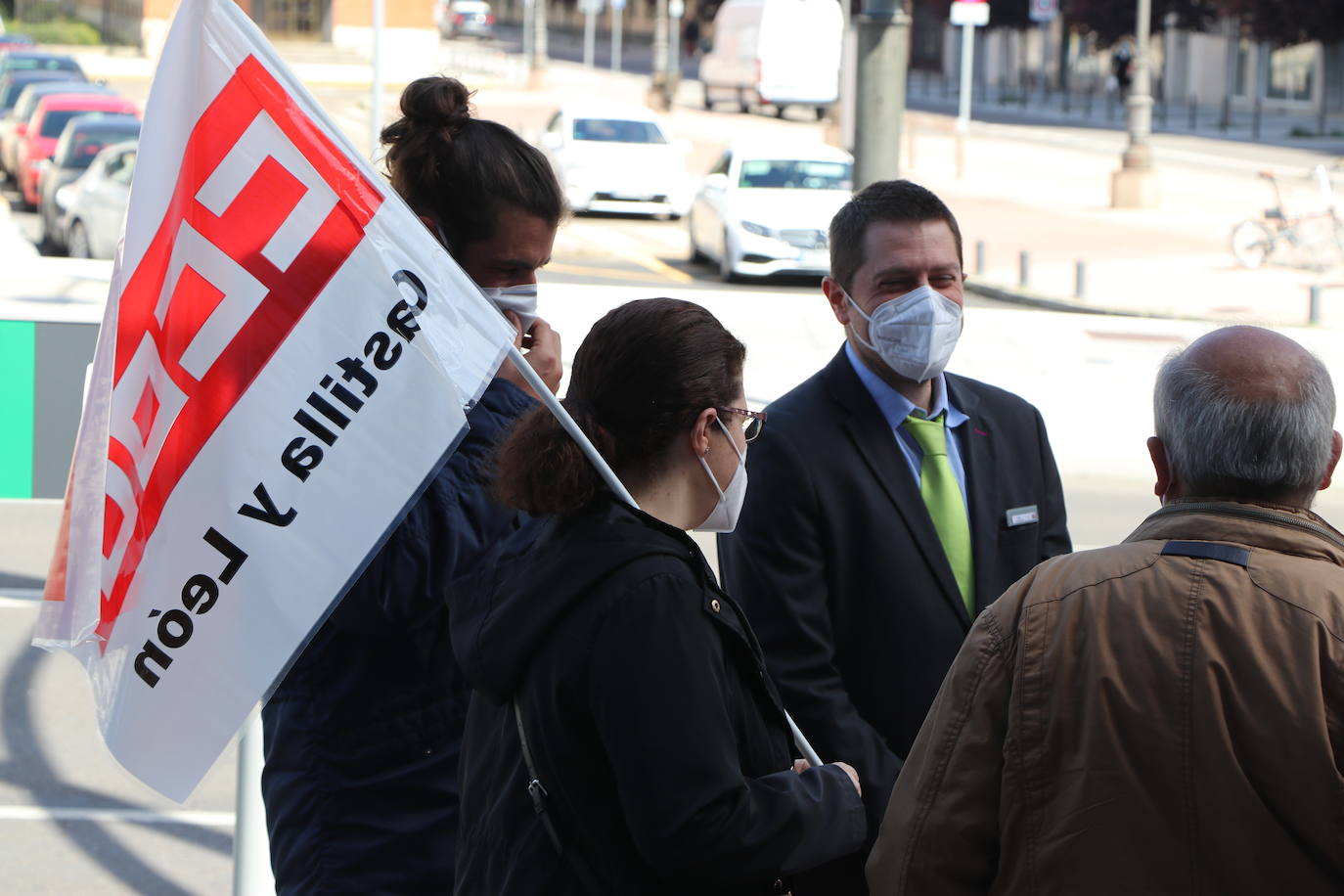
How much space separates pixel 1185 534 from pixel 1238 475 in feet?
0.37

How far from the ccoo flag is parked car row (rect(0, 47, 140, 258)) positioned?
44.1ft

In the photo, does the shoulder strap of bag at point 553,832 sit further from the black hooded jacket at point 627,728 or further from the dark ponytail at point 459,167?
the dark ponytail at point 459,167

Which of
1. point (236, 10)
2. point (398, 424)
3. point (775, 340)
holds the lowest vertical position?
point (775, 340)

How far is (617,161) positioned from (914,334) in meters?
22.7

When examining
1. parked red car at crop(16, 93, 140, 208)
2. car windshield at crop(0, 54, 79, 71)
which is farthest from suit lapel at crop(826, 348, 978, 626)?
car windshield at crop(0, 54, 79, 71)

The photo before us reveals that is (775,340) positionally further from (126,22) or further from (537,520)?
(126,22)

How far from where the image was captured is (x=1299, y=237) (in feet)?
71.9

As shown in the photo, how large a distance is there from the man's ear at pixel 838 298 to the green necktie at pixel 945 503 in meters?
0.31

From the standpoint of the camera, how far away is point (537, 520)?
257cm

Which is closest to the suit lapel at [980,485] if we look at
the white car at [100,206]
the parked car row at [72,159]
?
the parked car row at [72,159]

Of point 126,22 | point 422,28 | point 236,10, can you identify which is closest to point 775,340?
point 236,10

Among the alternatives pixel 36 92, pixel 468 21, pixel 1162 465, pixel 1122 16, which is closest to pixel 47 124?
pixel 36 92

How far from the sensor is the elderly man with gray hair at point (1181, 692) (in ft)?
7.27

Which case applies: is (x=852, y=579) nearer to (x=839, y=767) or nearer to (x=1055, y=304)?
(x=839, y=767)
